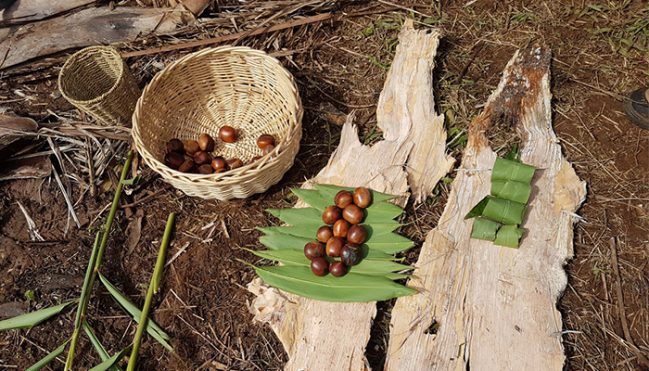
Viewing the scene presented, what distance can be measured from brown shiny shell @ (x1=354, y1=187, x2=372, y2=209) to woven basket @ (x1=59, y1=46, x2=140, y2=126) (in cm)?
126

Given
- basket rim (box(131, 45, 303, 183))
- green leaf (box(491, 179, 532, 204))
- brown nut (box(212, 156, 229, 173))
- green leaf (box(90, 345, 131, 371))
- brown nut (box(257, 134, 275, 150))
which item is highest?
basket rim (box(131, 45, 303, 183))

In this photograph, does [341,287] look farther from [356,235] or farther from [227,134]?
[227,134]

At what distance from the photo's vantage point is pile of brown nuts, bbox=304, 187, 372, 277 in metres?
2.32

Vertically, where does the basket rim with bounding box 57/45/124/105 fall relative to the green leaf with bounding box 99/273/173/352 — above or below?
above

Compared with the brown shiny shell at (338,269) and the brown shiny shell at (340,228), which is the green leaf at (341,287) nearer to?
the brown shiny shell at (338,269)

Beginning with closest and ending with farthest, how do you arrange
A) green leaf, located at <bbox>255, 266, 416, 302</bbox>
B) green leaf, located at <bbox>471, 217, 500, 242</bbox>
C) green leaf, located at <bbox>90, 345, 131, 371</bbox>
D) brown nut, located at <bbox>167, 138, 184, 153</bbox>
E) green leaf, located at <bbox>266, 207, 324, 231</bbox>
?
green leaf, located at <bbox>90, 345, 131, 371</bbox> → green leaf, located at <bbox>255, 266, 416, 302</bbox> → green leaf, located at <bbox>471, 217, 500, 242</bbox> → green leaf, located at <bbox>266, 207, 324, 231</bbox> → brown nut, located at <bbox>167, 138, 184, 153</bbox>

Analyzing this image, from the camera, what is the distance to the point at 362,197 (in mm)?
2449

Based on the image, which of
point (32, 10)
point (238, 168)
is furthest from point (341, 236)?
point (32, 10)

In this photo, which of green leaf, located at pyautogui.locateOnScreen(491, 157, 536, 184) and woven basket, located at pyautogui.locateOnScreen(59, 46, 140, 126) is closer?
green leaf, located at pyautogui.locateOnScreen(491, 157, 536, 184)

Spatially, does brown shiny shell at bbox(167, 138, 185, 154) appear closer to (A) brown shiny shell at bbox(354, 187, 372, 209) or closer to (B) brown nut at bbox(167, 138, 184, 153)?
(B) brown nut at bbox(167, 138, 184, 153)

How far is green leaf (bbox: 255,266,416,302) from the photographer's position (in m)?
2.29

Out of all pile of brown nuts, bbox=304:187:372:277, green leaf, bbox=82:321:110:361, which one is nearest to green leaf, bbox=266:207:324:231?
pile of brown nuts, bbox=304:187:372:277

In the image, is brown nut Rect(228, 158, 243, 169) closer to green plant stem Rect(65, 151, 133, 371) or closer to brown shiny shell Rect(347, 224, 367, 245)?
green plant stem Rect(65, 151, 133, 371)

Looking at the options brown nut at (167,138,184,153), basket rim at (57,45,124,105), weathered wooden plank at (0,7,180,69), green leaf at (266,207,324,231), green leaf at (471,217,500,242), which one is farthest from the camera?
weathered wooden plank at (0,7,180,69)
